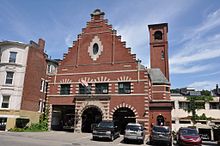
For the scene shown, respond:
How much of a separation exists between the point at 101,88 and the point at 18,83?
12945 millimetres

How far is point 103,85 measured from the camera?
3322 centimetres

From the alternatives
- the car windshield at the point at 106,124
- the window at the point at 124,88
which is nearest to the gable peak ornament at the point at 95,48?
the window at the point at 124,88

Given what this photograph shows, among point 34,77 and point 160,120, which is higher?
point 34,77

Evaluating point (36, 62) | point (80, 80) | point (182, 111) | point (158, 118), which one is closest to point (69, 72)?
point (80, 80)

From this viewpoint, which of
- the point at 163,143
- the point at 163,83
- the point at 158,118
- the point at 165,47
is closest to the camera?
the point at 163,143

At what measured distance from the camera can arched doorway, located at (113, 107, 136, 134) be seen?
1283 inches

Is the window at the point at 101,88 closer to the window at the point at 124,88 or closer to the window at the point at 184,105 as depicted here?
the window at the point at 124,88

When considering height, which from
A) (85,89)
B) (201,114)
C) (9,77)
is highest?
(9,77)

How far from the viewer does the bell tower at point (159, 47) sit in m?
44.7

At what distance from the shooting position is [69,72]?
1404 inches

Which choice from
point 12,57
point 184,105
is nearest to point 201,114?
point 184,105

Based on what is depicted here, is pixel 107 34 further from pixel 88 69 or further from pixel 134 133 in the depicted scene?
pixel 134 133

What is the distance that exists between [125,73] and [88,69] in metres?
5.89

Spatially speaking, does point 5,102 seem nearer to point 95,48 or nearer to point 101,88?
point 101,88
